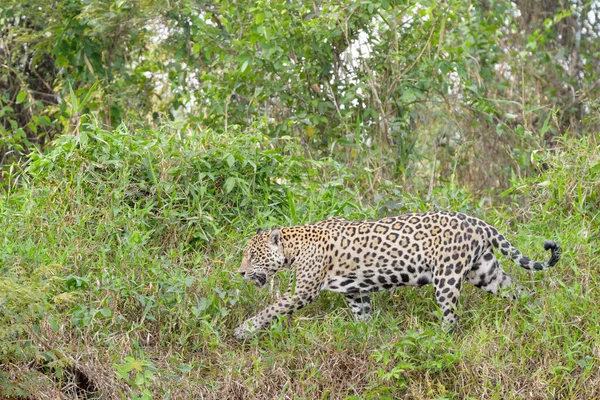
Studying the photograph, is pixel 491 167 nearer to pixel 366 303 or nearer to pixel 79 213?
pixel 366 303

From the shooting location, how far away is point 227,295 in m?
7.30

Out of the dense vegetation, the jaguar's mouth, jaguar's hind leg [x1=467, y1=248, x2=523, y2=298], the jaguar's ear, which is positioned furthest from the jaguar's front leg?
jaguar's hind leg [x1=467, y1=248, x2=523, y2=298]

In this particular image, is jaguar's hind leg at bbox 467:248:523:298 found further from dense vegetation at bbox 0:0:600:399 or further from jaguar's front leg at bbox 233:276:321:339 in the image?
jaguar's front leg at bbox 233:276:321:339

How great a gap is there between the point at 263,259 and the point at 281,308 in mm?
471

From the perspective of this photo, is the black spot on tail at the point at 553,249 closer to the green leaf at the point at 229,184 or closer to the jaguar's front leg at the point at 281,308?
the jaguar's front leg at the point at 281,308

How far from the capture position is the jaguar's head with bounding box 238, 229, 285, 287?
732 cm

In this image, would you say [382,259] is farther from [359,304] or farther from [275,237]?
[275,237]

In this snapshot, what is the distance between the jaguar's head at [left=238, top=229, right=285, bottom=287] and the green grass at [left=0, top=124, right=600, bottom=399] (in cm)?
15

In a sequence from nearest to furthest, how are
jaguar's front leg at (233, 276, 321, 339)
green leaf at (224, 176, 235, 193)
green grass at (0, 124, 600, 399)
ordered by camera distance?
green grass at (0, 124, 600, 399), jaguar's front leg at (233, 276, 321, 339), green leaf at (224, 176, 235, 193)

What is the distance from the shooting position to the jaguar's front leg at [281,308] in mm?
6965

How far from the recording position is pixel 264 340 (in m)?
7.00

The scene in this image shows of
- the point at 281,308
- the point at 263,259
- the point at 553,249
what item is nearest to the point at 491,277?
the point at 553,249

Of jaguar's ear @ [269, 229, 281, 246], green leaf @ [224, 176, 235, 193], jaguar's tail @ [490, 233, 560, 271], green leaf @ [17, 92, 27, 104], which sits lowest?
jaguar's tail @ [490, 233, 560, 271]

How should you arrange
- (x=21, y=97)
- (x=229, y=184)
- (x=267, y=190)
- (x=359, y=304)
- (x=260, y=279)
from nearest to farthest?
1. (x=359, y=304)
2. (x=260, y=279)
3. (x=229, y=184)
4. (x=267, y=190)
5. (x=21, y=97)
